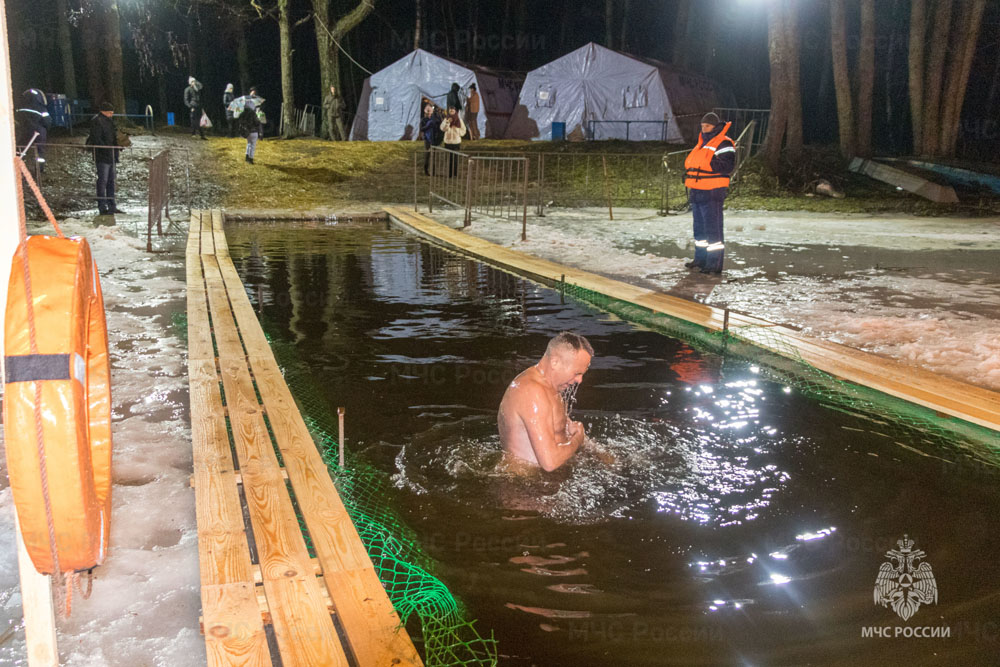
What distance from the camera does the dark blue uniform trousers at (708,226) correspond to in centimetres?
1017

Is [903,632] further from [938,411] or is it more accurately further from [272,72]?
[272,72]

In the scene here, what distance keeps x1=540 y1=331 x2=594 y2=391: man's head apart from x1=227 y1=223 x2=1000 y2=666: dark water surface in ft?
2.17

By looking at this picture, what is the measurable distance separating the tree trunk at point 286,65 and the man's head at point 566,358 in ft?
80.4

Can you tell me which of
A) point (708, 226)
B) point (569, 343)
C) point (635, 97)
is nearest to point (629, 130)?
point (635, 97)

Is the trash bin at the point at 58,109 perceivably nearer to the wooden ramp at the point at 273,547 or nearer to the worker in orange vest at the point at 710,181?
the worker in orange vest at the point at 710,181

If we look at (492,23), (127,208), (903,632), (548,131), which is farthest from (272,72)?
(903,632)

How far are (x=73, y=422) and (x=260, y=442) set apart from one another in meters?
2.71

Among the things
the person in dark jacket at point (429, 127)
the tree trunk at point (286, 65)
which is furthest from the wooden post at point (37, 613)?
the tree trunk at point (286, 65)

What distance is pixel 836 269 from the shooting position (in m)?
11.1

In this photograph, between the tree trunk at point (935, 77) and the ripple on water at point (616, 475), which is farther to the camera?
the tree trunk at point (935, 77)

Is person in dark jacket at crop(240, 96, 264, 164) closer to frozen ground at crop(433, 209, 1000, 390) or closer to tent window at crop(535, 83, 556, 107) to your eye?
frozen ground at crop(433, 209, 1000, 390)

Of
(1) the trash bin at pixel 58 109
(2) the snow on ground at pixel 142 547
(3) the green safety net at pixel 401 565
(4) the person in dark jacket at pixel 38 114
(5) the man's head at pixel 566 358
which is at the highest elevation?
(1) the trash bin at pixel 58 109

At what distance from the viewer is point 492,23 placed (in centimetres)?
4481

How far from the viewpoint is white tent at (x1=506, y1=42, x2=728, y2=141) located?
27.0 meters
